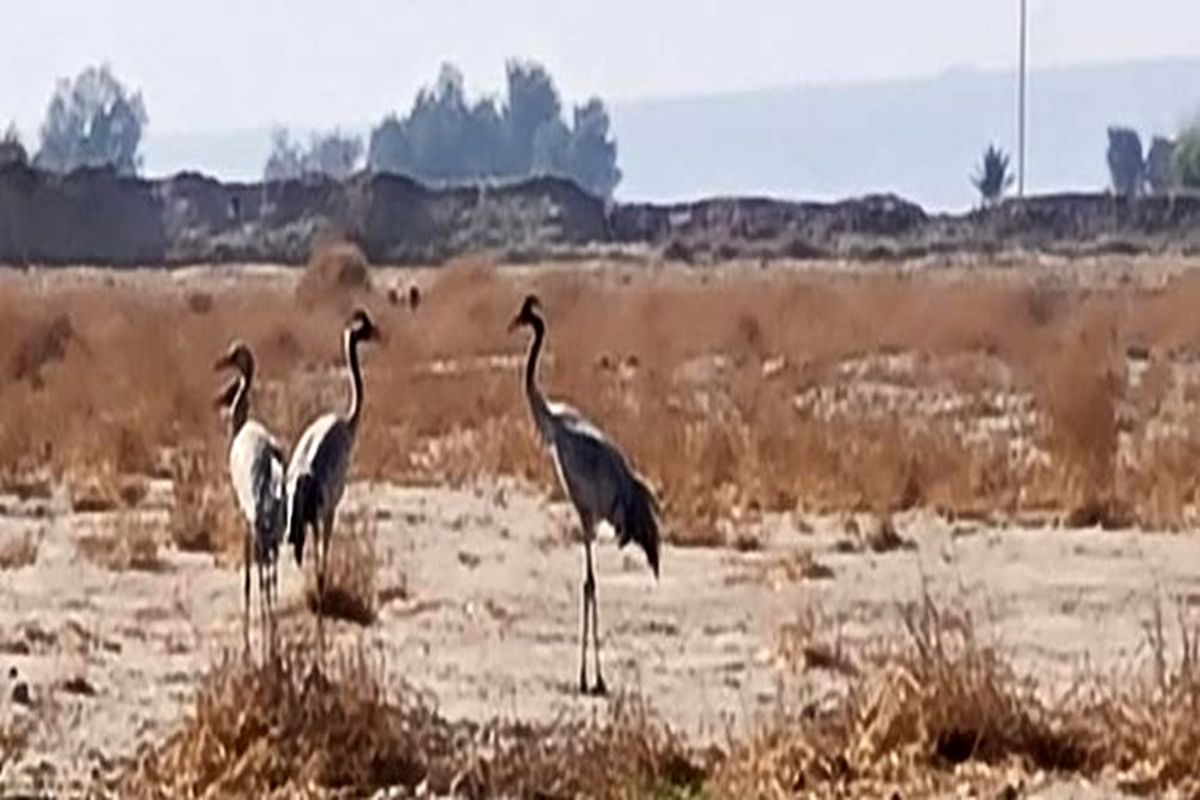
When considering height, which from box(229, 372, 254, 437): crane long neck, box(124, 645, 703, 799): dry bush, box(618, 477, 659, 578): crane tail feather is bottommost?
box(124, 645, 703, 799): dry bush

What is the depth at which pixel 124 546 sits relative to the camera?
2217cm

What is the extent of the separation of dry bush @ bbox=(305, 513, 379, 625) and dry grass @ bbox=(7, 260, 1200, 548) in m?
3.15

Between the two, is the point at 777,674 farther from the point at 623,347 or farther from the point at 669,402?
the point at 623,347

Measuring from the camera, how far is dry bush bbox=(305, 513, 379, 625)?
18828 mm

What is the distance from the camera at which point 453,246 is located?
342ft

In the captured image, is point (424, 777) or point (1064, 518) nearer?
point (424, 777)

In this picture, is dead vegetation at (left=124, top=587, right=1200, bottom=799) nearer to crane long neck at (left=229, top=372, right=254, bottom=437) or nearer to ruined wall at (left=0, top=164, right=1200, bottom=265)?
crane long neck at (left=229, top=372, right=254, bottom=437)

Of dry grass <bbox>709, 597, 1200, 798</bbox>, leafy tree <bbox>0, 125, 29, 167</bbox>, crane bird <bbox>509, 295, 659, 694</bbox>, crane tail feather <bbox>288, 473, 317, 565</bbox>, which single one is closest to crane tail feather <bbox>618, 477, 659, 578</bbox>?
crane bird <bbox>509, 295, 659, 694</bbox>

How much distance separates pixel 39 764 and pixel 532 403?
531 cm

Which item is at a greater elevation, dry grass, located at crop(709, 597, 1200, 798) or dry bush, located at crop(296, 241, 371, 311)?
dry bush, located at crop(296, 241, 371, 311)

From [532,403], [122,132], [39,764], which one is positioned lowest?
[39,764]

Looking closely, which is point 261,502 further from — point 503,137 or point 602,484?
point 503,137

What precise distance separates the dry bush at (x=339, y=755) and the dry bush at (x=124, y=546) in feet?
25.7

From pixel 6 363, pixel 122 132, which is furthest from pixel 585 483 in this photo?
pixel 122 132
